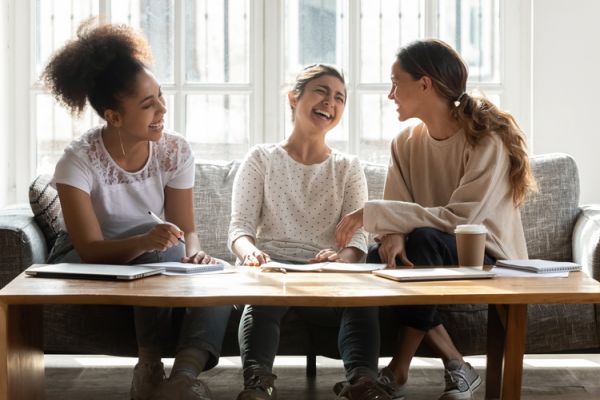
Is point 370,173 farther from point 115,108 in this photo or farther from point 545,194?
point 115,108

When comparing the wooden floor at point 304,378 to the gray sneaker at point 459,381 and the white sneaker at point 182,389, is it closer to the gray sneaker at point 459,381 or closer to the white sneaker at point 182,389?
the gray sneaker at point 459,381

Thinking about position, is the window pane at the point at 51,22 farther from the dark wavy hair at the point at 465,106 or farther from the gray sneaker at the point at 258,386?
the gray sneaker at the point at 258,386

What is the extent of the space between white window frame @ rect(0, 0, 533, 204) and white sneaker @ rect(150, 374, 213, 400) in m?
1.73

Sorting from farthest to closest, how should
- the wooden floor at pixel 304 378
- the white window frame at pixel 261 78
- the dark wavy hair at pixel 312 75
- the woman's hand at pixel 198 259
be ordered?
the white window frame at pixel 261 78 → the dark wavy hair at pixel 312 75 → the wooden floor at pixel 304 378 → the woman's hand at pixel 198 259

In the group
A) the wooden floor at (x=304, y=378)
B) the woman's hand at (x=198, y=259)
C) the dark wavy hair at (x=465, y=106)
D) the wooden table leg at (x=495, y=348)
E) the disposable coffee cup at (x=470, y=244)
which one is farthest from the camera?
the wooden floor at (x=304, y=378)

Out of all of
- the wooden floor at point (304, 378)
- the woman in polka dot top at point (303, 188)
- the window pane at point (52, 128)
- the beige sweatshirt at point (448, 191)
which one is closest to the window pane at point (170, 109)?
the window pane at point (52, 128)

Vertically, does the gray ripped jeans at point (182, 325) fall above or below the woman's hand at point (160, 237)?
below

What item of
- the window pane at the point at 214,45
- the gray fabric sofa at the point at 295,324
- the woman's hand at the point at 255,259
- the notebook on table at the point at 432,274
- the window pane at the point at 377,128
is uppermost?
the window pane at the point at 214,45

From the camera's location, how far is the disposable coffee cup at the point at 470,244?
2367 millimetres

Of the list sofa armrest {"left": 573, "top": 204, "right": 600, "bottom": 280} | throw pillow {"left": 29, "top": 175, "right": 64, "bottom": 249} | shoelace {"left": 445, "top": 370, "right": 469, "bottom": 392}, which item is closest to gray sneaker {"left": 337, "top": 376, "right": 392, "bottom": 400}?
shoelace {"left": 445, "top": 370, "right": 469, "bottom": 392}

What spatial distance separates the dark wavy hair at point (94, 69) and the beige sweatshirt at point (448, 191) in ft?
2.54

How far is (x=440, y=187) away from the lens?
281cm

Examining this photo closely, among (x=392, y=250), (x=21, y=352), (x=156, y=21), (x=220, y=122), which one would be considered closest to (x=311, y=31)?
(x=220, y=122)

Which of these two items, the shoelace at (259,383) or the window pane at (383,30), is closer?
the shoelace at (259,383)
